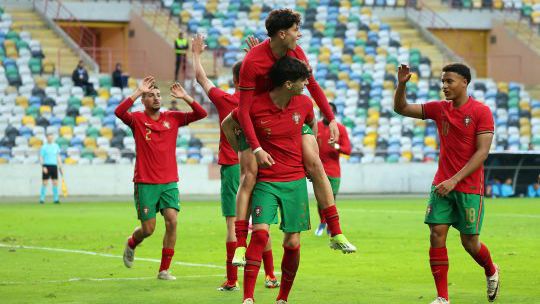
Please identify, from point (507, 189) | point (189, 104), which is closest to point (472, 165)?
point (189, 104)

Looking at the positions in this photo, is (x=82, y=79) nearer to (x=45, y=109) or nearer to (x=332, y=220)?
(x=45, y=109)

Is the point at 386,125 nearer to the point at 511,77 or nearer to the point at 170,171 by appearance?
the point at 511,77

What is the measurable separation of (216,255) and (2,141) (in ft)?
70.9

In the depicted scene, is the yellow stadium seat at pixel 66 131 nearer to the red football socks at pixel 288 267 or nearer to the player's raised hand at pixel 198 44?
the player's raised hand at pixel 198 44

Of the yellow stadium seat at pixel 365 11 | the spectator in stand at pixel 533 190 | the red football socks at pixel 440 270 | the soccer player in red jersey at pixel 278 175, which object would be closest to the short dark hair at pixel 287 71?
the soccer player in red jersey at pixel 278 175

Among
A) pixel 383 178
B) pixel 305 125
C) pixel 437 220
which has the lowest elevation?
pixel 383 178

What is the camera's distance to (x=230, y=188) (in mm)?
13719

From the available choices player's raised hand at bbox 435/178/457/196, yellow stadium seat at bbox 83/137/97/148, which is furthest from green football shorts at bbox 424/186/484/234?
yellow stadium seat at bbox 83/137/97/148

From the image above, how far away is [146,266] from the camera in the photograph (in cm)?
1584

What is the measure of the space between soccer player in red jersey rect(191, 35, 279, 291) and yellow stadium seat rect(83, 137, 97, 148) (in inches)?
1000

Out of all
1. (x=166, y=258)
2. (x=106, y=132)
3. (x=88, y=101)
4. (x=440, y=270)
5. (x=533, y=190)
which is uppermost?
(x=88, y=101)

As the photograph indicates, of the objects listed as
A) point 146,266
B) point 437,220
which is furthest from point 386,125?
point 437,220

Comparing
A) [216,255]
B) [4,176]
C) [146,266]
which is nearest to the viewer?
[146,266]

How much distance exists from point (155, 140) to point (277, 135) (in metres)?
3.93
